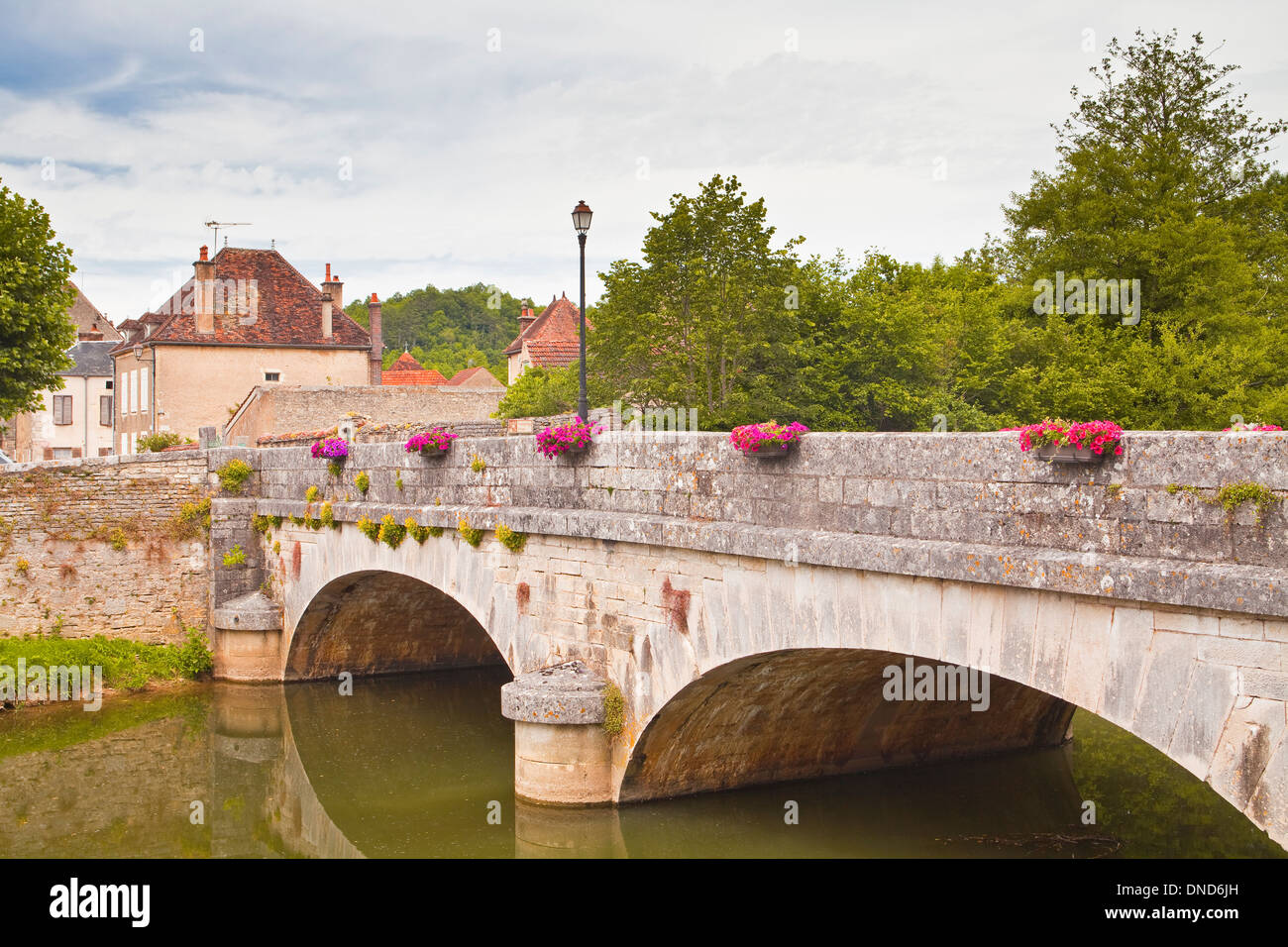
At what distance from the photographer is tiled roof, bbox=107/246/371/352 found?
30828 mm

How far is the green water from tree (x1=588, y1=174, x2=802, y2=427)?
375 inches

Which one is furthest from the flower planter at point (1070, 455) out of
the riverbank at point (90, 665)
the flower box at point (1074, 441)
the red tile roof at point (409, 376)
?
the red tile roof at point (409, 376)

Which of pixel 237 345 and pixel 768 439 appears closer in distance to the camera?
pixel 768 439

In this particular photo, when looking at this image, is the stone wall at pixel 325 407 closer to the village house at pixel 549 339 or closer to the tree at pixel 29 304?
the tree at pixel 29 304

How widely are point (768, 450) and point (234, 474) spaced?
1179 centimetres

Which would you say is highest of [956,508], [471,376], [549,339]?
[549,339]

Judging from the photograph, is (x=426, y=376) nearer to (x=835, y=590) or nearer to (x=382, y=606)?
(x=382, y=606)

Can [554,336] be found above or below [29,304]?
above

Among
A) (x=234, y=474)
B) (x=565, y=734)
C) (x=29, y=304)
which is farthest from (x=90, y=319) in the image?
(x=565, y=734)

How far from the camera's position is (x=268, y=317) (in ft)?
104

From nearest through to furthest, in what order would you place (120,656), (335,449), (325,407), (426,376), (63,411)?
(335,449) → (120,656) → (325,407) → (63,411) → (426,376)

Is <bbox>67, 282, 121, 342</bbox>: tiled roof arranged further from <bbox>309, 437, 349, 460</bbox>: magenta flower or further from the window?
<bbox>309, 437, 349, 460</bbox>: magenta flower

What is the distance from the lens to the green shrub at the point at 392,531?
13211 mm
